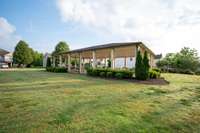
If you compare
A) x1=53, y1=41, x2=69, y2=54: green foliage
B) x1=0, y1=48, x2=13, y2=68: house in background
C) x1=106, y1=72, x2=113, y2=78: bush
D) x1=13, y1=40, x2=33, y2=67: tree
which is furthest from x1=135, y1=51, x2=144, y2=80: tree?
x1=0, y1=48, x2=13, y2=68: house in background

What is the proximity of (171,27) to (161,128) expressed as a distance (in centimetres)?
1857

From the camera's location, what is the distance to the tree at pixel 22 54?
4988 centimetres

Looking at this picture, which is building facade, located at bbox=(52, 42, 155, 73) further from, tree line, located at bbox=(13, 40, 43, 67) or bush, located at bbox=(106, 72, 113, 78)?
tree line, located at bbox=(13, 40, 43, 67)

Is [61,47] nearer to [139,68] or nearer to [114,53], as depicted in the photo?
[114,53]

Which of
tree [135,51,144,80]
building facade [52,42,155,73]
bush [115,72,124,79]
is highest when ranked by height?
building facade [52,42,155,73]

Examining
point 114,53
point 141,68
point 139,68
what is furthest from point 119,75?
point 114,53

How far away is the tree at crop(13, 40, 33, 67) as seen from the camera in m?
49.9

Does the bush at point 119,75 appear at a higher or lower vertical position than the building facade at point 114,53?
lower

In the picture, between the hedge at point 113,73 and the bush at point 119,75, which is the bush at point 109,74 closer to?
the hedge at point 113,73

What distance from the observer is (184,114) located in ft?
16.3

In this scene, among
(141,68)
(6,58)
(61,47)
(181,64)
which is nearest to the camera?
(141,68)

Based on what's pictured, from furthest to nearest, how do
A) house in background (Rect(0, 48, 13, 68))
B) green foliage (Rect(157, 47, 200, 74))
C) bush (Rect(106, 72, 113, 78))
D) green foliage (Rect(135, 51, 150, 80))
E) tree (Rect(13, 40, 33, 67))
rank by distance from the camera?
1. house in background (Rect(0, 48, 13, 68))
2. tree (Rect(13, 40, 33, 67))
3. green foliage (Rect(157, 47, 200, 74))
4. bush (Rect(106, 72, 113, 78))
5. green foliage (Rect(135, 51, 150, 80))

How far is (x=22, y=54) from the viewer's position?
5003cm

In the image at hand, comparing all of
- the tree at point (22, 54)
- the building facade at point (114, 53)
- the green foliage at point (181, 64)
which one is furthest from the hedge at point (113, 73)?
the tree at point (22, 54)
